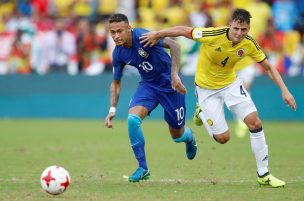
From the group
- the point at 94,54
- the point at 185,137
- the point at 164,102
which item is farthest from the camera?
the point at 94,54

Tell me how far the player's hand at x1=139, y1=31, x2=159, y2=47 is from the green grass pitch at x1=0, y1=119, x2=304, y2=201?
6.27 ft

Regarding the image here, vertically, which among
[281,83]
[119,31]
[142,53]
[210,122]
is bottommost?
[210,122]

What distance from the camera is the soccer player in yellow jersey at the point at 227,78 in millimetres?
10347

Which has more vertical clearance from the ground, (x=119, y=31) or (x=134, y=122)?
(x=119, y=31)

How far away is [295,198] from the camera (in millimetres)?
9203

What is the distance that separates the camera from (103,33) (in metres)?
24.6

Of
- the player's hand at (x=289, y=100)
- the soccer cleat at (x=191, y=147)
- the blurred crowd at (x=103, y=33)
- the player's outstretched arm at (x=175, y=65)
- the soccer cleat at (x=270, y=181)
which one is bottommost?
the soccer cleat at (x=270, y=181)

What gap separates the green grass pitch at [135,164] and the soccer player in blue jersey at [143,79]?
648 mm

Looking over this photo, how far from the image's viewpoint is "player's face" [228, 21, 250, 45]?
33.7 feet

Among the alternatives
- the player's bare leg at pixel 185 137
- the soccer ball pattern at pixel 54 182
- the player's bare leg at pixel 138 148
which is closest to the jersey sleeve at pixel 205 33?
the player's bare leg at pixel 138 148

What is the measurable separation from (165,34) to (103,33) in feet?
47.1

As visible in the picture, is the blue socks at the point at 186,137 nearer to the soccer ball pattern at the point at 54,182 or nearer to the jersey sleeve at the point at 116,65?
the jersey sleeve at the point at 116,65

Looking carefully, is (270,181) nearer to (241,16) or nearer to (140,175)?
(140,175)

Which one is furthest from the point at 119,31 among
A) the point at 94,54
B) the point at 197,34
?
the point at 94,54
